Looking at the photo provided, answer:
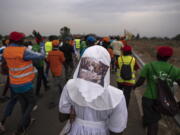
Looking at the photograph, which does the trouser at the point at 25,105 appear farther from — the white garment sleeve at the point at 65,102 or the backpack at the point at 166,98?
the backpack at the point at 166,98

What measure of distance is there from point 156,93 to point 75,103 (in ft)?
6.25

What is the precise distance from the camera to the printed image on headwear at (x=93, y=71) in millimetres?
1533

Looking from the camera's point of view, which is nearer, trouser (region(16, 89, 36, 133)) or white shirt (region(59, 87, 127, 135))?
white shirt (region(59, 87, 127, 135))

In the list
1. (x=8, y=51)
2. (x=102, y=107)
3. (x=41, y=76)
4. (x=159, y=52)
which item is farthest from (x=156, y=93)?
(x=41, y=76)

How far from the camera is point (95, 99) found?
156cm

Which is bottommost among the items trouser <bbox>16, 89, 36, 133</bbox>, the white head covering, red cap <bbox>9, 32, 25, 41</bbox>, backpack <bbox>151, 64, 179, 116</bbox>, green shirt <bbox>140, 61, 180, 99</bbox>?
trouser <bbox>16, 89, 36, 133</bbox>

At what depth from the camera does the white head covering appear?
4.97 feet

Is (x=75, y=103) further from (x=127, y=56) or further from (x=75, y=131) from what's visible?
(x=127, y=56)

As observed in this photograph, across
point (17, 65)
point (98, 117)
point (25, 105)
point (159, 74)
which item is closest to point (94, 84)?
point (98, 117)

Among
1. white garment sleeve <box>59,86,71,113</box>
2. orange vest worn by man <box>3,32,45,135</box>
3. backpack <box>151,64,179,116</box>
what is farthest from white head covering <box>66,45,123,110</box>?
orange vest worn by man <box>3,32,45,135</box>

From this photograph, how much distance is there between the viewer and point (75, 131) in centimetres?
178

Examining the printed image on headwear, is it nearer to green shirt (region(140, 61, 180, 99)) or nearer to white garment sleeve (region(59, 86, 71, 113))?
white garment sleeve (region(59, 86, 71, 113))

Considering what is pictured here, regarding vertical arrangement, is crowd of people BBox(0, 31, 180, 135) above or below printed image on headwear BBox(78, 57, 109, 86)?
below

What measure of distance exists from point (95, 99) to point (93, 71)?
0.26 m
